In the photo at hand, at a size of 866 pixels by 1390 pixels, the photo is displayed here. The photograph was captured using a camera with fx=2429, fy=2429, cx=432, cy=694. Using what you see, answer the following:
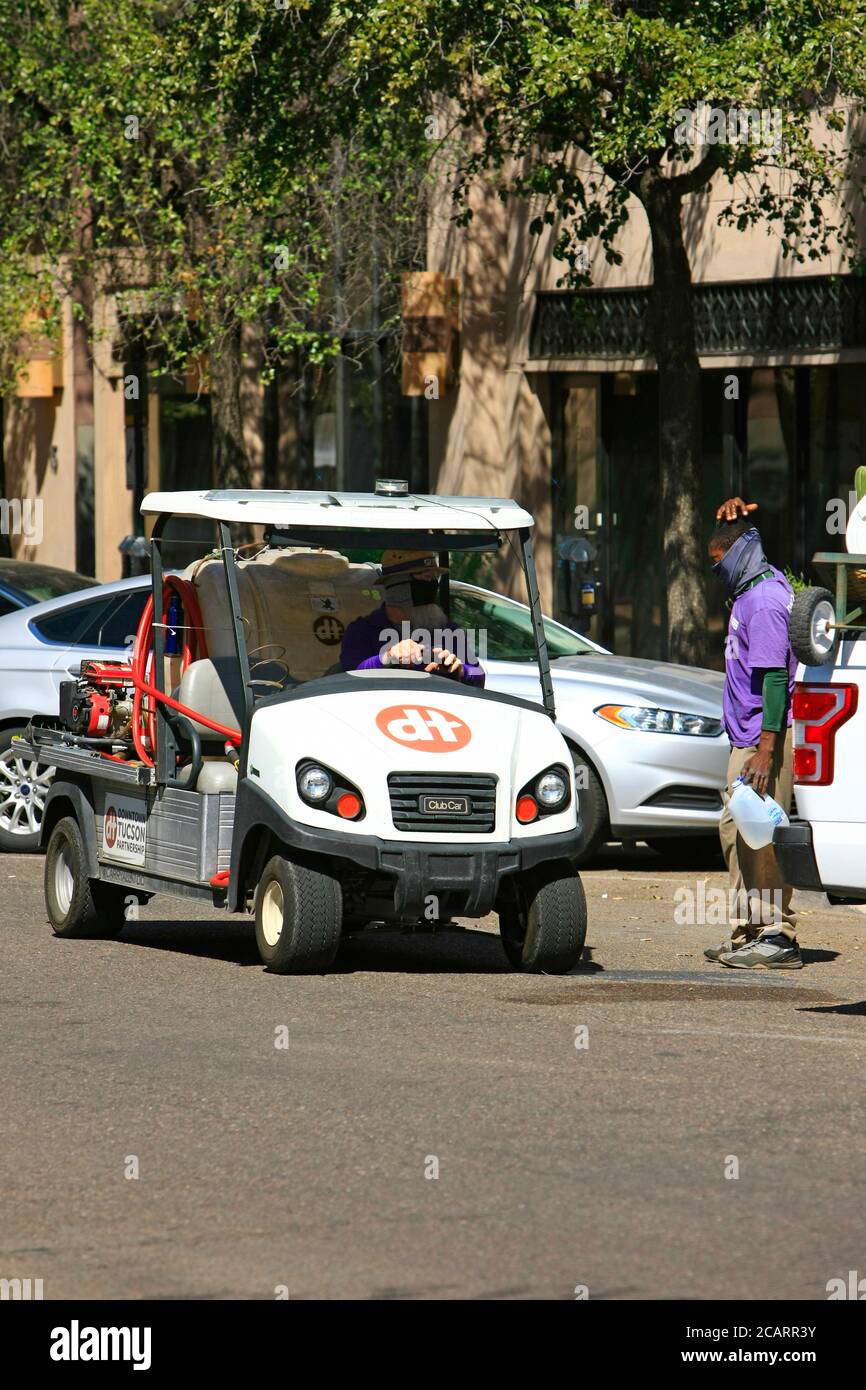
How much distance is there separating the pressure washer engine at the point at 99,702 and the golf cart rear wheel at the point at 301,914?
1738mm

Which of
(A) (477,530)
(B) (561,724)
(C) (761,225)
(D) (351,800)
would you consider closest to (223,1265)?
(D) (351,800)

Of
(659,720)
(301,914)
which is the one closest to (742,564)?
(301,914)

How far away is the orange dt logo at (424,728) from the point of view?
977 centimetres

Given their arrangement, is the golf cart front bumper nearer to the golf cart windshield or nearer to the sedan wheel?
the golf cart windshield

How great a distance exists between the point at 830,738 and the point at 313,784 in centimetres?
213

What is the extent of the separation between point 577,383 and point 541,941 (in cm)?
1443

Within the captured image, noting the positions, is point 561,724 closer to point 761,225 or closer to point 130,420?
point 761,225

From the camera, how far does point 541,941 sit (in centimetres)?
1000

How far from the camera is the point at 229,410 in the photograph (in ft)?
76.9

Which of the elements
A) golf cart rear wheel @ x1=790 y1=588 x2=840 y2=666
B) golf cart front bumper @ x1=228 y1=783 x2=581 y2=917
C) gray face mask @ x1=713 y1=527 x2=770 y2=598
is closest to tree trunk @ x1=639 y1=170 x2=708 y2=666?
gray face mask @ x1=713 y1=527 x2=770 y2=598

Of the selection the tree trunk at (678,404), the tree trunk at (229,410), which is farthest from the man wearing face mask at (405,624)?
the tree trunk at (229,410)

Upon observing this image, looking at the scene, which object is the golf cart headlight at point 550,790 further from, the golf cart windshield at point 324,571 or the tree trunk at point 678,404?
the tree trunk at point 678,404

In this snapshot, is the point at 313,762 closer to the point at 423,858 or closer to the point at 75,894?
the point at 423,858

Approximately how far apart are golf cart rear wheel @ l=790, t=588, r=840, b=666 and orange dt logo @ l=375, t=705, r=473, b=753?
1.72 metres
